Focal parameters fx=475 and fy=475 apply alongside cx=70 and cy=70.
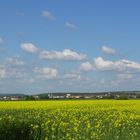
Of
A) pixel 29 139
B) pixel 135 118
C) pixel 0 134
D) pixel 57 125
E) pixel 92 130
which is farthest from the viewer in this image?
pixel 135 118

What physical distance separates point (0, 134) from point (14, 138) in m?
0.47

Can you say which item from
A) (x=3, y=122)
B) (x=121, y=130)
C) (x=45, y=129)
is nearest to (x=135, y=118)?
(x=121, y=130)

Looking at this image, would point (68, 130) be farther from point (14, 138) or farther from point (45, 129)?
point (14, 138)

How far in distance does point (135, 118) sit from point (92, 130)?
5.99 meters

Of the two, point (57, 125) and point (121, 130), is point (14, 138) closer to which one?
point (57, 125)

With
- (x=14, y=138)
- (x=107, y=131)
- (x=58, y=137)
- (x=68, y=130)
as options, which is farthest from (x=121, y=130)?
(x=14, y=138)

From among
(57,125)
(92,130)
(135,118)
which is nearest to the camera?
(92,130)

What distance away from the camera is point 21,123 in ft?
43.0

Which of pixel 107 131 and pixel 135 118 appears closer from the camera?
pixel 107 131

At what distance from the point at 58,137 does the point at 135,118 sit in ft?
24.2

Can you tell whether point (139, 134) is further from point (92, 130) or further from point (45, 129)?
point (45, 129)

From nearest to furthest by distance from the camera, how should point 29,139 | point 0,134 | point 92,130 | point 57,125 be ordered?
point 0,134
point 29,139
point 92,130
point 57,125

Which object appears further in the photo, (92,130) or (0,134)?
(92,130)

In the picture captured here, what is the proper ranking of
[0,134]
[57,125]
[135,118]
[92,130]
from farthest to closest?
[135,118] < [57,125] < [92,130] < [0,134]
